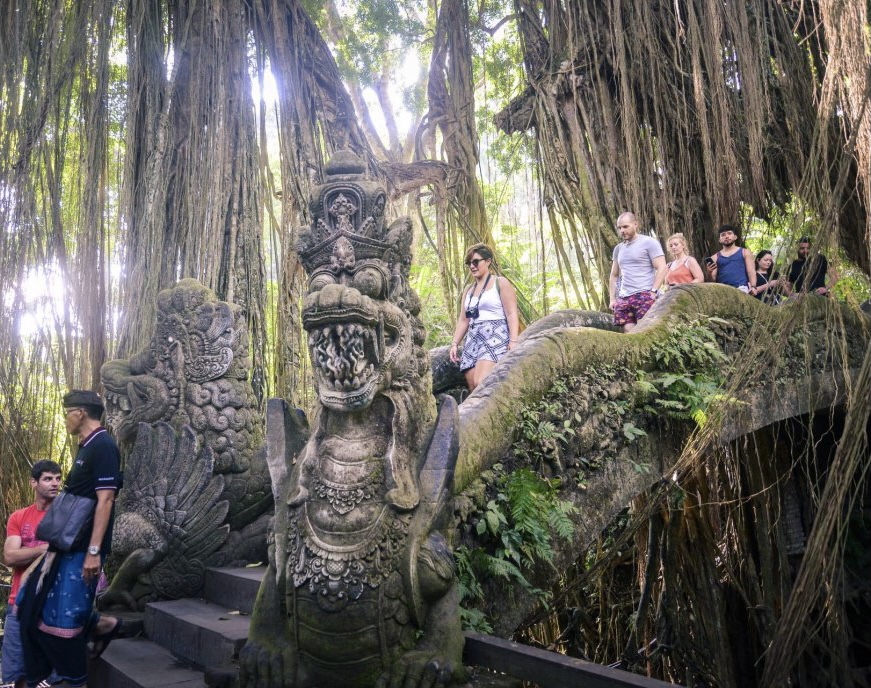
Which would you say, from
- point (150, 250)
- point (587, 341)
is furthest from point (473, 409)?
point (150, 250)

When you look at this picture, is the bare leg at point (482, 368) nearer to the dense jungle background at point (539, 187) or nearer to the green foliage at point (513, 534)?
the dense jungle background at point (539, 187)

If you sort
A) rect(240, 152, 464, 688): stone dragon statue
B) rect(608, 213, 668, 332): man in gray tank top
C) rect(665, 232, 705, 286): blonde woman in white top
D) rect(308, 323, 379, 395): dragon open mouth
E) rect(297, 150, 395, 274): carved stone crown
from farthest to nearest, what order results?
rect(665, 232, 705, 286): blonde woman in white top
rect(608, 213, 668, 332): man in gray tank top
rect(297, 150, 395, 274): carved stone crown
rect(308, 323, 379, 395): dragon open mouth
rect(240, 152, 464, 688): stone dragon statue

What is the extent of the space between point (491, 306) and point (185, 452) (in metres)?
2.08

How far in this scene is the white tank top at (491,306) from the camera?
491 cm

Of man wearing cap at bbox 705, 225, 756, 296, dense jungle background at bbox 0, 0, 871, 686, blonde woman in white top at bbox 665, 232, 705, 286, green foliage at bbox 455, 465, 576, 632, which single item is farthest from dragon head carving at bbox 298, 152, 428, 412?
man wearing cap at bbox 705, 225, 756, 296

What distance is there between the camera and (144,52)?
509 cm

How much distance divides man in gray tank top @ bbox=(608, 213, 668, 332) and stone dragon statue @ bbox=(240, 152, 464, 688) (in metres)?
2.90

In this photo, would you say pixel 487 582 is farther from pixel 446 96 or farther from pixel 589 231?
pixel 446 96

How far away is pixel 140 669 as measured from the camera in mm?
3191

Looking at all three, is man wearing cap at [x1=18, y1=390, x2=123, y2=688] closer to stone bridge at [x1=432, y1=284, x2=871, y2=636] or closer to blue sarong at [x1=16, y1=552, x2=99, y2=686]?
blue sarong at [x1=16, y1=552, x2=99, y2=686]

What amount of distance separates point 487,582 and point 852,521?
4.57m

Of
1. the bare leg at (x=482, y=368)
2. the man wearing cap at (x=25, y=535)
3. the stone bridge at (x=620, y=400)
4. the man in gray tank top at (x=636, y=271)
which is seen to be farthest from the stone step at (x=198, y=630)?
the man in gray tank top at (x=636, y=271)

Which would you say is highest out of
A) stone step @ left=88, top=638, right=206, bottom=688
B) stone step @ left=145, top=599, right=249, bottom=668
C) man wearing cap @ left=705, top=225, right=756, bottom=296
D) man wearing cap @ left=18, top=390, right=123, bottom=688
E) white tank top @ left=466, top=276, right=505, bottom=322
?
man wearing cap @ left=705, top=225, right=756, bottom=296

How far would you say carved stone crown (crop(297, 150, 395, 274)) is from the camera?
9.25ft
